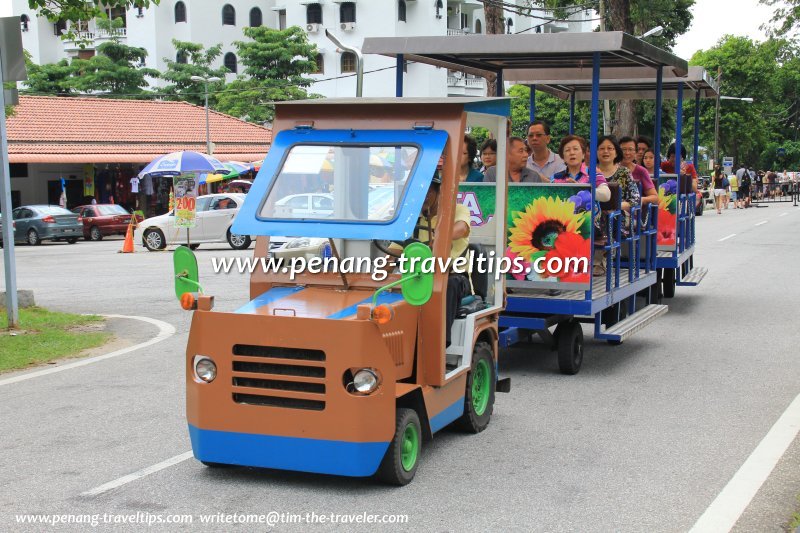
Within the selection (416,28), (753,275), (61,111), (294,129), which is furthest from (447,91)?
(294,129)

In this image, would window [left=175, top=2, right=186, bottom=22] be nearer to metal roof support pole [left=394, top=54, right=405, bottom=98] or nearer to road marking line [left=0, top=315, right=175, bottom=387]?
road marking line [left=0, top=315, right=175, bottom=387]

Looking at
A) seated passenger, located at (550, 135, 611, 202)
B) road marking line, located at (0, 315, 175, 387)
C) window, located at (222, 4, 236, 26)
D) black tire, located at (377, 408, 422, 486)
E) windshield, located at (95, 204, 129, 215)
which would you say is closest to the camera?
black tire, located at (377, 408, 422, 486)

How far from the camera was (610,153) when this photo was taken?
1094 centimetres

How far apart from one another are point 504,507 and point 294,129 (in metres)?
2.79

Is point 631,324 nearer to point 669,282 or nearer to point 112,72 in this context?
point 669,282

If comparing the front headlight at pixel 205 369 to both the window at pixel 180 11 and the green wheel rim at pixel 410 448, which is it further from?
the window at pixel 180 11

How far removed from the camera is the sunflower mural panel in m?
12.9

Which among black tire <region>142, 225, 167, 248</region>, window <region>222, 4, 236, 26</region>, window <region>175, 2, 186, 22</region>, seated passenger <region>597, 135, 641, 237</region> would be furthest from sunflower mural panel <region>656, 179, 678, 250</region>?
window <region>222, 4, 236, 26</region>

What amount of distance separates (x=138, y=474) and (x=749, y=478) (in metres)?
3.71

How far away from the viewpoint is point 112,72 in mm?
57469

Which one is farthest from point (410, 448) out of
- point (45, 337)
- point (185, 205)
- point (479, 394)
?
point (185, 205)

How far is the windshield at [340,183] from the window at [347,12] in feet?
205

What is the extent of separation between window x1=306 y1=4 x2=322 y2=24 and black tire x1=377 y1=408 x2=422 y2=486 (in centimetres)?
6535

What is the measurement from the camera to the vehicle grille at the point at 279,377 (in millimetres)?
5430
